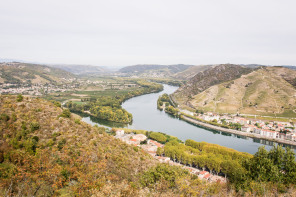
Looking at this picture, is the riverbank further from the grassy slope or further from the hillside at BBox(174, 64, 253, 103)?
the hillside at BBox(174, 64, 253, 103)

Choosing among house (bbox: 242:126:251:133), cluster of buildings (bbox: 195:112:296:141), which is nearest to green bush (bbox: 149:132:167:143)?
house (bbox: 242:126:251:133)

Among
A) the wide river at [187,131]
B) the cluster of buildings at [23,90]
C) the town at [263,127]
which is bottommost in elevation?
the wide river at [187,131]

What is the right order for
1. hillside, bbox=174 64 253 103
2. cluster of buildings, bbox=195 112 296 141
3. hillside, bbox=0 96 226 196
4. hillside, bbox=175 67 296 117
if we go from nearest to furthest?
hillside, bbox=0 96 226 196
cluster of buildings, bbox=195 112 296 141
hillside, bbox=175 67 296 117
hillside, bbox=174 64 253 103

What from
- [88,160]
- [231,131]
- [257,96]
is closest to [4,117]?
[88,160]

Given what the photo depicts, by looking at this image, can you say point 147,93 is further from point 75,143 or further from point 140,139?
point 75,143

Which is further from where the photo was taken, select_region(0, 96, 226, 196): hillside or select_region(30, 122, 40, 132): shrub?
select_region(30, 122, 40, 132): shrub

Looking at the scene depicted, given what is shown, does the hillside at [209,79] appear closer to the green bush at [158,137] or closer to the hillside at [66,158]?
the green bush at [158,137]

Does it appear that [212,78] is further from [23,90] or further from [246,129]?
[23,90]

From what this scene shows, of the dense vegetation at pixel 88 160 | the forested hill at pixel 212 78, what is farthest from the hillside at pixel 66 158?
the forested hill at pixel 212 78
